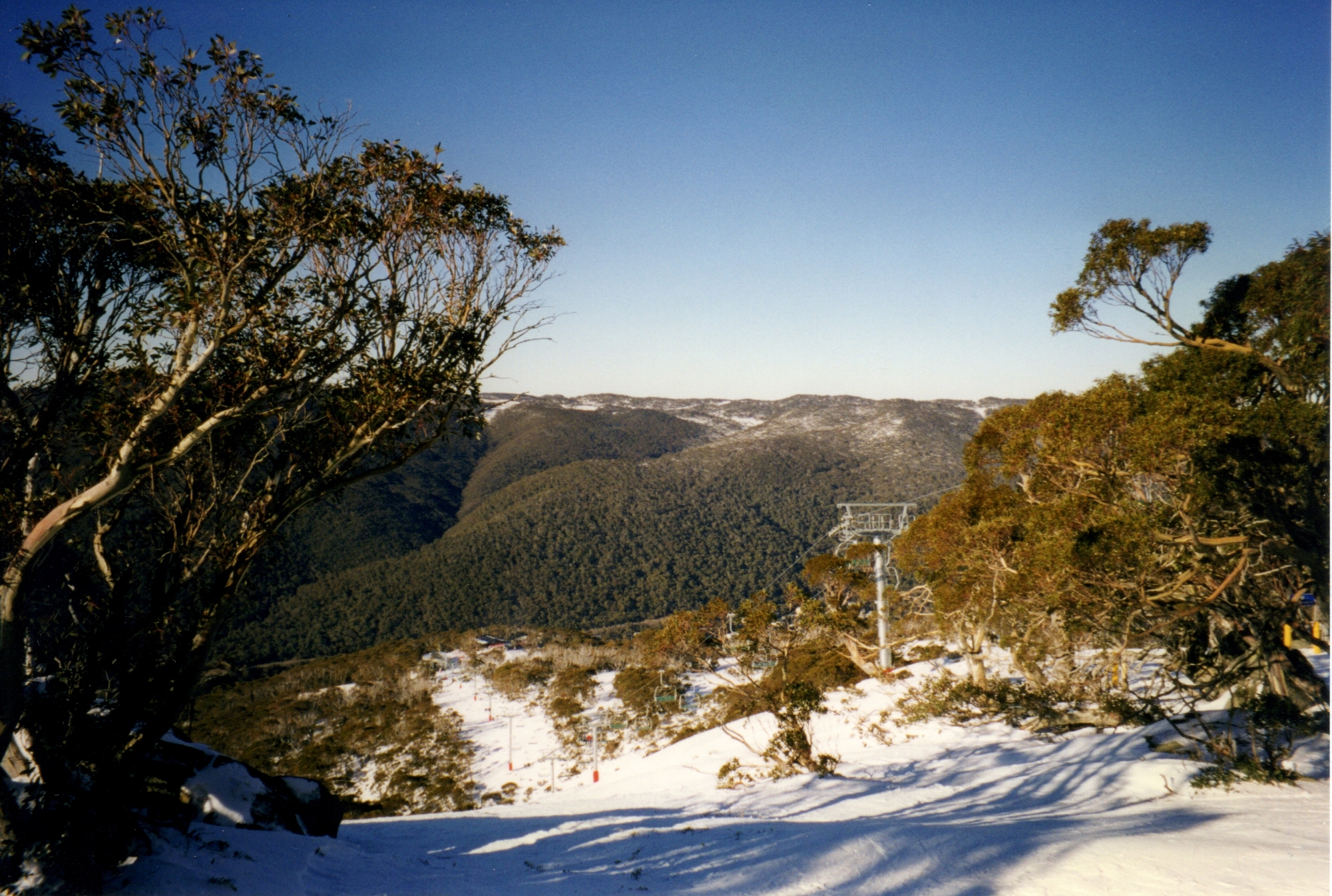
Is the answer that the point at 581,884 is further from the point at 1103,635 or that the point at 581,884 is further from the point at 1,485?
the point at 1103,635

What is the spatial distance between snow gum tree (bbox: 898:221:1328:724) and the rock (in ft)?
31.5

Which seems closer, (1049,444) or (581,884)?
(581,884)

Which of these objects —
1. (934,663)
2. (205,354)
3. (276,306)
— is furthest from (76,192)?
(934,663)

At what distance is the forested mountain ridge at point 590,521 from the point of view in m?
57.1

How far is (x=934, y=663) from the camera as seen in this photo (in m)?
20.2

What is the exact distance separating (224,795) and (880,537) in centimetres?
2147

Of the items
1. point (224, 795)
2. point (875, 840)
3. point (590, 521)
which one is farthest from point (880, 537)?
point (590, 521)

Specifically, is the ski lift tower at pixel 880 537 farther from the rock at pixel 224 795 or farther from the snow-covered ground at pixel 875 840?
the rock at pixel 224 795

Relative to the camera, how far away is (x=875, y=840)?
259 inches

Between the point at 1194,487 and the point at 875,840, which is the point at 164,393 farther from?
A: the point at 1194,487

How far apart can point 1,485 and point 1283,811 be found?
11754 mm

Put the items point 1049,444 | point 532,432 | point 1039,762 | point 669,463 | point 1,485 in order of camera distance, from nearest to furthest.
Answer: point 1,485
point 1049,444
point 1039,762
point 669,463
point 532,432

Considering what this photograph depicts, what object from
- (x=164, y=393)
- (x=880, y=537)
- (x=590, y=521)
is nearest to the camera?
(x=164, y=393)

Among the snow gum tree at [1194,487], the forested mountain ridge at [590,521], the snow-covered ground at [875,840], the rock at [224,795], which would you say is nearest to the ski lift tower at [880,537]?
the snow-covered ground at [875,840]
